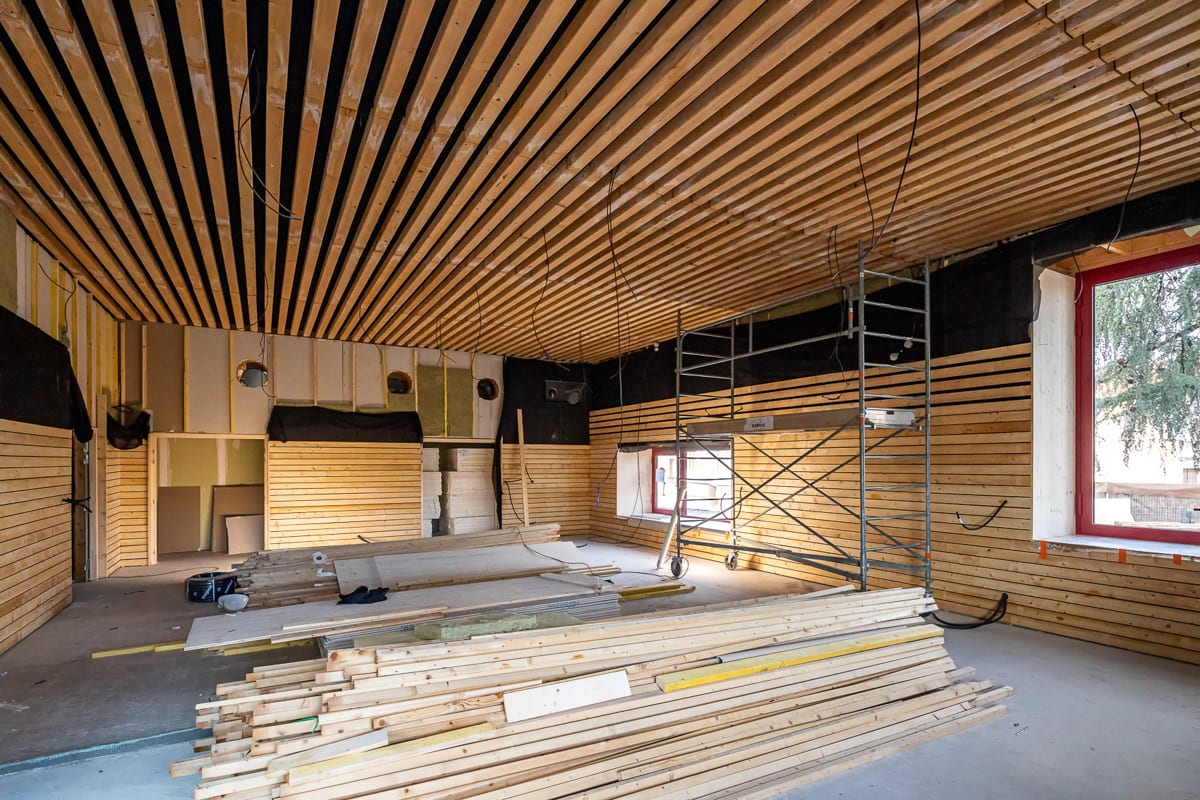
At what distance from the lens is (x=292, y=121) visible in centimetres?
386

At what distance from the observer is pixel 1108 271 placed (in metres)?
5.17

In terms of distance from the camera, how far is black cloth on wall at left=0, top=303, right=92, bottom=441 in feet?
15.4

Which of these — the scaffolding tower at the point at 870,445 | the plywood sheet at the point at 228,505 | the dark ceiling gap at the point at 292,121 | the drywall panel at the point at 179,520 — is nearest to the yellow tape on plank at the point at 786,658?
the scaffolding tower at the point at 870,445

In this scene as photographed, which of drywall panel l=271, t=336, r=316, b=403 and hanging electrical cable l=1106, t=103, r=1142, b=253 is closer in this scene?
hanging electrical cable l=1106, t=103, r=1142, b=253

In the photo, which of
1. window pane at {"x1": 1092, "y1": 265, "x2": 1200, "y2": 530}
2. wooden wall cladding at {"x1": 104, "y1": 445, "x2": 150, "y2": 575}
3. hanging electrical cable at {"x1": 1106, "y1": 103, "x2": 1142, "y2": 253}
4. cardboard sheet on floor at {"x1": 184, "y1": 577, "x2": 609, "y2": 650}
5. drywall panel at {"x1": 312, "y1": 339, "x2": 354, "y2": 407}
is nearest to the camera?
hanging electrical cable at {"x1": 1106, "y1": 103, "x2": 1142, "y2": 253}

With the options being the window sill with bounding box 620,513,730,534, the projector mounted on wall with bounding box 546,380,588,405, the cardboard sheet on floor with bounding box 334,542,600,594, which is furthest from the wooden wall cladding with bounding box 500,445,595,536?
the cardboard sheet on floor with bounding box 334,542,600,594

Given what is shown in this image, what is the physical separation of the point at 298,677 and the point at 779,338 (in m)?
6.32

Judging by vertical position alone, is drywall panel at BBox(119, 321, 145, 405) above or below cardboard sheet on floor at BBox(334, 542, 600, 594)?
above

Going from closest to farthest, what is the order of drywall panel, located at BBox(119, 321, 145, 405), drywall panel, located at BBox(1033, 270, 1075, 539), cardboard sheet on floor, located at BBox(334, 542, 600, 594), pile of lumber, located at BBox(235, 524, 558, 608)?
drywall panel, located at BBox(1033, 270, 1075, 539) → pile of lumber, located at BBox(235, 524, 558, 608) → cardboard sheet on floor, located at BBox(334, 542, 600, 594) → drywall panel, located at BBox(119, 321, 145, 405)

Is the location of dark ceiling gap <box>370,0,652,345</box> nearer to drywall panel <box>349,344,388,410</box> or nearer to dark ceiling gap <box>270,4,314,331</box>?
dark ceiling gap <box>270,4,314,331</box>

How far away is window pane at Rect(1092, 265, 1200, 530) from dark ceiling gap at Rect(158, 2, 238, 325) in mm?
6646

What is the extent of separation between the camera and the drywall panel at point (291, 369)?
9.24 m

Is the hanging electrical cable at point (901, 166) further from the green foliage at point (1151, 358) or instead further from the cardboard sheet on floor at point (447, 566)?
the cardboard sheet on floor at point (447, 566)

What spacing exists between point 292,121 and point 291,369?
6257 mm
